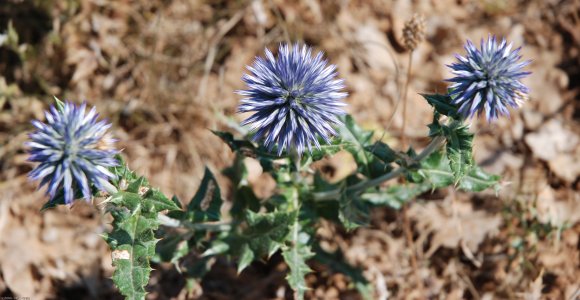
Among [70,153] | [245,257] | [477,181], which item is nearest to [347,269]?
[245,257]

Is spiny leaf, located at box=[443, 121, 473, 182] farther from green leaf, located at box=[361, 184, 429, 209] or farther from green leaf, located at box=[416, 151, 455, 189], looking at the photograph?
green leaf, located at box=[361, 184, 429, 209]

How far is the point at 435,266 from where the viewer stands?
16.8ft

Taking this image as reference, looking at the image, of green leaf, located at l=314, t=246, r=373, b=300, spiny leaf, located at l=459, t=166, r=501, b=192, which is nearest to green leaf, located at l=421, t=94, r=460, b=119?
spiny leaf, located at l=459, t=166, r=501, b=192

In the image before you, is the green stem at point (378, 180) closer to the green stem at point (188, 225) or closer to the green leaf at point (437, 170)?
the green leaf at point (437, 170)

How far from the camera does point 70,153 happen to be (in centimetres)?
298

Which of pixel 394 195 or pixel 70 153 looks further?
pixel 394 195

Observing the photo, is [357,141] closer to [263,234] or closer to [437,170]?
[437,170]

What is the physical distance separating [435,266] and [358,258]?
724mm

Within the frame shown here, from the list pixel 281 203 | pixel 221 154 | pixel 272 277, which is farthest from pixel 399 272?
pixel 221 154

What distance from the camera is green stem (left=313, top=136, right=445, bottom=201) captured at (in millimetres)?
3559

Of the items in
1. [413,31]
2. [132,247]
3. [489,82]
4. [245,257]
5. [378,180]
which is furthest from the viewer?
[413,31]

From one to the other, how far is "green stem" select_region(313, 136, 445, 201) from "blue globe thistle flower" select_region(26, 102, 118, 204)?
1680mm

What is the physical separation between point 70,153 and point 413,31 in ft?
8.78

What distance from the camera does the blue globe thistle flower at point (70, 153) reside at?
296 centimetres
